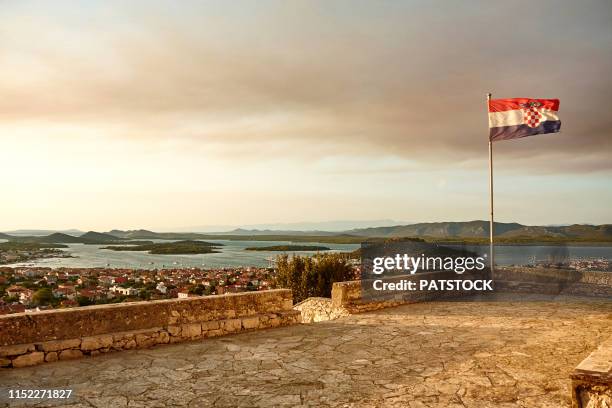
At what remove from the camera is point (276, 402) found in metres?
3.80

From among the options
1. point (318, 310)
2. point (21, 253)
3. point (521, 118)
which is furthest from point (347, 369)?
point (21, 253)

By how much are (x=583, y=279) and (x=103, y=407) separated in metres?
12.1

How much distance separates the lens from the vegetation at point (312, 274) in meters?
18.1

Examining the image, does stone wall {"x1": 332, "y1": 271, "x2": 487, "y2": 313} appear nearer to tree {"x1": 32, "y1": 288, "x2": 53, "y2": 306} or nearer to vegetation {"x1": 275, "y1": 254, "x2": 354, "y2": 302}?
vegetation {"x1": 275, "y1": 254, "x2": 354, "y2": 302}

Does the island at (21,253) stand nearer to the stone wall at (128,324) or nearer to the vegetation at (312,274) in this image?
the vegetation at (312,274)

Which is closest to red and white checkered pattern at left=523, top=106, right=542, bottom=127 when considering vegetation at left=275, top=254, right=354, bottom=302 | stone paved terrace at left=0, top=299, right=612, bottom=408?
stone paved terrace at left=0, top=299, right=612, bottom=408

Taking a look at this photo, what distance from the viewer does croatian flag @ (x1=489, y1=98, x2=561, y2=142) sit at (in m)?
11.1

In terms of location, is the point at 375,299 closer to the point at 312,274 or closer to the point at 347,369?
the point at 347,369

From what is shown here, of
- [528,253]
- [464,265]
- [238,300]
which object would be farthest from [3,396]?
[528,253]

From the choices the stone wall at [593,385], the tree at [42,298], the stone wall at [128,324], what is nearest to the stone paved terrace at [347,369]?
the stone wall at [128,324]

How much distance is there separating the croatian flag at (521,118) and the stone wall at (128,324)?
7.57 m

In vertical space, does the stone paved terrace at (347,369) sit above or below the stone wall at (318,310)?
above

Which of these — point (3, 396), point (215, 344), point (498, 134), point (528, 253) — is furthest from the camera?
point (528, 253)

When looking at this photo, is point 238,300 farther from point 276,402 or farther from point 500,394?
point 500,394
